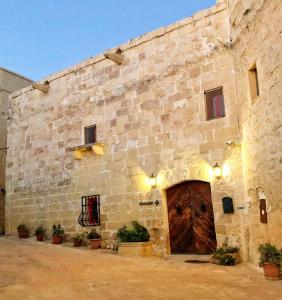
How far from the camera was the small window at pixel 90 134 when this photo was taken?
374 inches

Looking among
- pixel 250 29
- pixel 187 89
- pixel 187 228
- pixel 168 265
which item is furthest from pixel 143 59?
pixel 168 265

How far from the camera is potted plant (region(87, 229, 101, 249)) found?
8.61m

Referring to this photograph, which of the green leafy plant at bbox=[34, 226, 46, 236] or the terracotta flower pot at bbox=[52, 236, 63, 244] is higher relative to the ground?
the green leafy plant at bbox=[34, 226, 46, 236]

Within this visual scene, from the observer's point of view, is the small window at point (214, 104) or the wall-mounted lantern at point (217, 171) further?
the small window at point (214, 104)

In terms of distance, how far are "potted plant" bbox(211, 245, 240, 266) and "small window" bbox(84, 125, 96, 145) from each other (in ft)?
14.6

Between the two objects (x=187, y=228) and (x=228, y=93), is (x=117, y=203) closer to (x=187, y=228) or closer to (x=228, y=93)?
(x=187, y=228)

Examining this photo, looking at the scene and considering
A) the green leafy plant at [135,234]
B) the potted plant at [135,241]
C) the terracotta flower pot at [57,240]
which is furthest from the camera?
the terracotta flower pot at [57,240]

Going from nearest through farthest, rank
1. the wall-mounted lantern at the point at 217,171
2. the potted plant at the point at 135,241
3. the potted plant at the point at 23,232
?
the wall-mounted lantern at the point at 217,171 → the potted plant at the point at 135,241 → the potted plant at the point at 23,232

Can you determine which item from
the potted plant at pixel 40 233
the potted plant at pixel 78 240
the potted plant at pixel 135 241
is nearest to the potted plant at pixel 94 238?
the potted plant at pixel 78 240

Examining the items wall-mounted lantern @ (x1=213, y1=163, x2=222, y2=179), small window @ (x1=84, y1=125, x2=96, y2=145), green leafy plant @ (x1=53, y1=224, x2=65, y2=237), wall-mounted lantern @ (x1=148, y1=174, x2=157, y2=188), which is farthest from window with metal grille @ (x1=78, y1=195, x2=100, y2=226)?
wall-mounted lantern @ (x1=213, y1=163, x2=222, y2=179)

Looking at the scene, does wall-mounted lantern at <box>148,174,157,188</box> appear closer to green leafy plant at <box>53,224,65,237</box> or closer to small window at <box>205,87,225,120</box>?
small window at <box>205,87,225,120</box>

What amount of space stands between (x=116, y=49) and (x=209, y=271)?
238 inches

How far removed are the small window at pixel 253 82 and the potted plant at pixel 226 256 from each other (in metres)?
2.87

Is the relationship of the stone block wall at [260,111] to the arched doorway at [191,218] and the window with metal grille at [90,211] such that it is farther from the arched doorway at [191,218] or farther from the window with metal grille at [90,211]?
the window with metal grille at [90,211]
